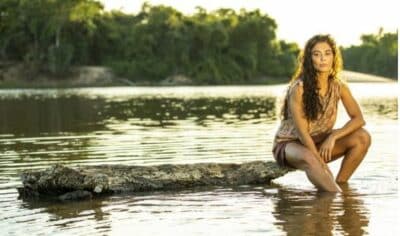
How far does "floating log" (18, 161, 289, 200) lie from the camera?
8117 mm

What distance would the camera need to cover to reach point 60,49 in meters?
82.0

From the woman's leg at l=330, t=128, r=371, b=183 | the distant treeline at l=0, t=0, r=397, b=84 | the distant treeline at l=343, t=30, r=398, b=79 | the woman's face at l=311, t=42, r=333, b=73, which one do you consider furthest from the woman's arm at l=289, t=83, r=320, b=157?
the distant treeline at l=343, t=30, r=398, b=79

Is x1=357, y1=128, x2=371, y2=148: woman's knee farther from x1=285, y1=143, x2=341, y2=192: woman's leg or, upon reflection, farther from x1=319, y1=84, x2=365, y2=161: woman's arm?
x1=285, y1=143, x2=341, y2=192: woman's leg

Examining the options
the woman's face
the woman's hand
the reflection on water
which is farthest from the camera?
the woman's face

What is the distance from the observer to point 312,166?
776cm

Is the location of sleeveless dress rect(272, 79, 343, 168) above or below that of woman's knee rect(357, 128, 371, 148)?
above

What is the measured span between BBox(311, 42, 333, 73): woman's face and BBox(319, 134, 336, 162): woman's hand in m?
0.72

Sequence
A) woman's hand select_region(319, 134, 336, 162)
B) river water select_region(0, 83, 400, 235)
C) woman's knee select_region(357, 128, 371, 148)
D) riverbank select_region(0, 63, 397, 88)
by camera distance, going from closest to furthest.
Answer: river water select_region(0, 83, 400, 235) < woman's hand select_region(319, 134, 336, 162) < woman's knee select_region(357, 128, 371, 148) < riverbank select_region(0, 63, 397, 88)

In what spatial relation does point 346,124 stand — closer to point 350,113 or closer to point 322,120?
point 350,113

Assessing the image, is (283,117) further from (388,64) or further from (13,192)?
(388,64)

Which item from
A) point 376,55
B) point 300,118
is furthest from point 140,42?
point 300,118

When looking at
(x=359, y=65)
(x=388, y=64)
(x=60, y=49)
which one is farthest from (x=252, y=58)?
(x=359, y=65)

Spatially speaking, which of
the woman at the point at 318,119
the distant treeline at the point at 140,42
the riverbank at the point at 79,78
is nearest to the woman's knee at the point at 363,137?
the woman at the point at 318,119

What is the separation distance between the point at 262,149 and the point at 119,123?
831 cm
